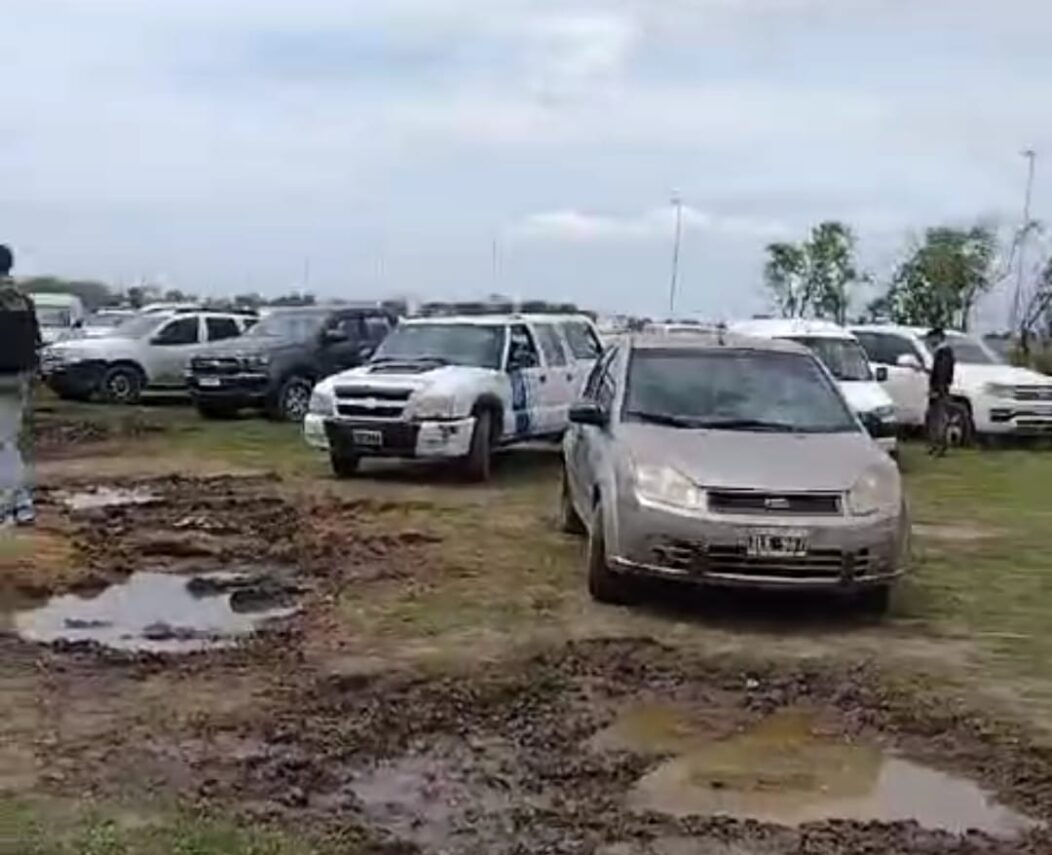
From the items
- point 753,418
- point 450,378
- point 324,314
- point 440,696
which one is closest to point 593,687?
point 440,696

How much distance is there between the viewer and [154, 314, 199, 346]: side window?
27.7 meters

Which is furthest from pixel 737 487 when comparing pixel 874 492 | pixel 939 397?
pixel 939 397

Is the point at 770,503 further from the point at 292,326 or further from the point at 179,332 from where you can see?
the point at 179,332

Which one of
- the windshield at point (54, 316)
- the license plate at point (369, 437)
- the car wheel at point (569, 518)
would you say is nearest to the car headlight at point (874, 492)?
the car wheel at point (569, 518)

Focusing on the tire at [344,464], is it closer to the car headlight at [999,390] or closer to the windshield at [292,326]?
the windshield at [292,326]

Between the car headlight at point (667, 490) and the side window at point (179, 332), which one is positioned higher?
the car headlight at point (667, 490)

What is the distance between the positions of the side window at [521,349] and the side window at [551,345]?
0.84 ft

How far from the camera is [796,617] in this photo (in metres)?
9.66

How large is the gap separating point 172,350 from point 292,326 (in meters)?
3.76

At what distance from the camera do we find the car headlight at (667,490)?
915 cm

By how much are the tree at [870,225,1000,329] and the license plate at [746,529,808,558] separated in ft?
112

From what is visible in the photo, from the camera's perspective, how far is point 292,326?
2477 centimetres

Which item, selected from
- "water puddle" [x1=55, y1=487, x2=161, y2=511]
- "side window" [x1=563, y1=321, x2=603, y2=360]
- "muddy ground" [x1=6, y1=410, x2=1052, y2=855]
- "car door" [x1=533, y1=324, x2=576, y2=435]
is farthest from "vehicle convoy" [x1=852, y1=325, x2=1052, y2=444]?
"muddy ground" [x1=6, y1=410, x2=1052, y2=855]

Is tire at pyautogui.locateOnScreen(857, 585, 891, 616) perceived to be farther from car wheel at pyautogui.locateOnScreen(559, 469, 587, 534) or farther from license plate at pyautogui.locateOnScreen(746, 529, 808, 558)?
car wheel at pyautogui.locateOnScreen(559, 469, 587, 534)
